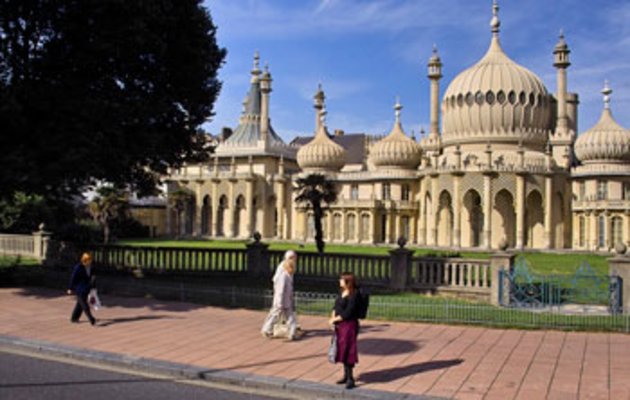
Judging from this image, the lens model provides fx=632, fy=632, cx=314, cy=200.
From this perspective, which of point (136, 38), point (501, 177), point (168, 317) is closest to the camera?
point (168, 317)

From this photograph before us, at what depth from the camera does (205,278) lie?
2114cm

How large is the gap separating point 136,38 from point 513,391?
12.3 meters

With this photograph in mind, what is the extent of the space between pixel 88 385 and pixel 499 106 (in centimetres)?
4472

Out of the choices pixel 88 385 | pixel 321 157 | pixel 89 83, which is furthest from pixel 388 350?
pixel 321 157

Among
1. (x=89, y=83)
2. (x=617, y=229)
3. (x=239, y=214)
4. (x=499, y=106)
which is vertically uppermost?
(x=499, y=106)

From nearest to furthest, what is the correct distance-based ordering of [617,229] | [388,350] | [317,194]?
[388,350] < [317,194] < [617,229]

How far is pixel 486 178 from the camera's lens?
45.0 metres

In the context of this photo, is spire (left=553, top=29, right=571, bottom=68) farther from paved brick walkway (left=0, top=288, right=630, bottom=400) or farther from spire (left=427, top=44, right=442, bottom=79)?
paved brick walkway (left=0, top=288, right=630, bottom=400)

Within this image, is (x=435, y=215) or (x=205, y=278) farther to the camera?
(x=435, y=215)

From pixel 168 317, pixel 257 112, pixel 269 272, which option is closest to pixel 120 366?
pixel 168 317

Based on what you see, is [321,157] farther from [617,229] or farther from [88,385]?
[88,385]

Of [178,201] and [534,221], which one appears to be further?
[178,201]

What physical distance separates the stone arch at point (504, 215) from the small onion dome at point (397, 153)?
9631 mm

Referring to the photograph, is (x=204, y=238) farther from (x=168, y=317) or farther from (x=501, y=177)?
(x=168, y=317)
